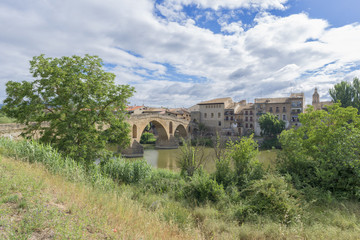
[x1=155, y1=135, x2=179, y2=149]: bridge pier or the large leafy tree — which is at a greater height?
the large leafy tree

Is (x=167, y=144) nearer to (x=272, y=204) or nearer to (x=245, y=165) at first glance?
(x=245, y=165)

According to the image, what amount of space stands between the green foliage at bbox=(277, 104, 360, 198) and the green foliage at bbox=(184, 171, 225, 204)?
168 inches

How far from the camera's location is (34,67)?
9320mm

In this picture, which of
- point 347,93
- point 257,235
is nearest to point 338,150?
point 257,235

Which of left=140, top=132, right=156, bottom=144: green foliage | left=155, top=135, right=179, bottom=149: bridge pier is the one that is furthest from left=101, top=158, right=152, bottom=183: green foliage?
left=140, top=132, right=156, bottom=144: green foliage

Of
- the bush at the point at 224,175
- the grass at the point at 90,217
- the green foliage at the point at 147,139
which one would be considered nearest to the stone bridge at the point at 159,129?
the green foliage at the point at 147,139

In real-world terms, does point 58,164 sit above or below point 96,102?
below

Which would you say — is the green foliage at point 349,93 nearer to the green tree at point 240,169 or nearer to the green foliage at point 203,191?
the green tree at point 240,169

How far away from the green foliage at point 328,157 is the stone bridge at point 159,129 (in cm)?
2118

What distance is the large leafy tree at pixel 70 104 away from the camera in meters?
9.08

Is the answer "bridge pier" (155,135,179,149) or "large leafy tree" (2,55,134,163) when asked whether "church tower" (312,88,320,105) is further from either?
"large leafy tree" (2,55,134,163)

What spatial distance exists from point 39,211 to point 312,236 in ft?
18.9

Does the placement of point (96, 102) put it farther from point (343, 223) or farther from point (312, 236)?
point (343, 223)

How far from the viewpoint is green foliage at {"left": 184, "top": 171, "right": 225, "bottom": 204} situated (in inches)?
305
